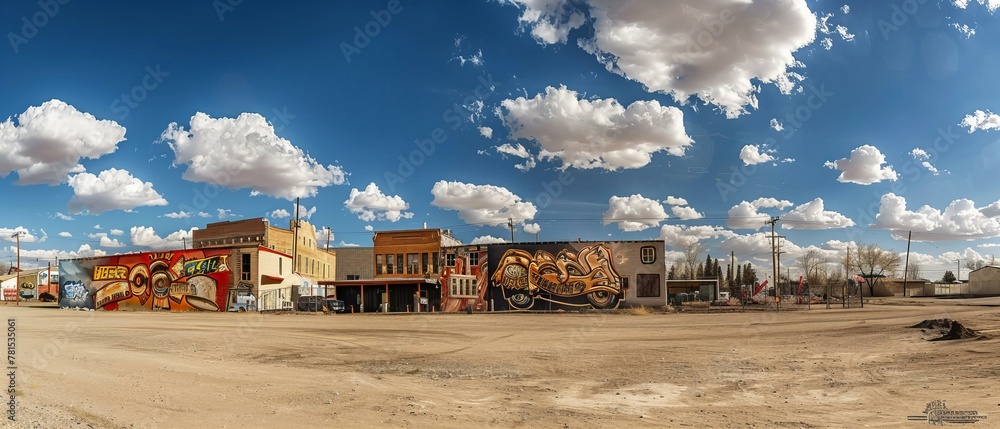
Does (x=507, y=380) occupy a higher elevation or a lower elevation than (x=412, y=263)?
lower

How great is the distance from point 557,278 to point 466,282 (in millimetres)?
8652

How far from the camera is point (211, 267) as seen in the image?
196 feet

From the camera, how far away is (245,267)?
5944cm

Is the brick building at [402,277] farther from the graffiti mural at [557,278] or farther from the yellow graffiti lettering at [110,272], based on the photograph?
the yellow graffiti lettering at [110,272]

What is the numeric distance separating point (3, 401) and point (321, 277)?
253 ft

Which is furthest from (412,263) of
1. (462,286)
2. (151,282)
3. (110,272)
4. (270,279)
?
(110,272)

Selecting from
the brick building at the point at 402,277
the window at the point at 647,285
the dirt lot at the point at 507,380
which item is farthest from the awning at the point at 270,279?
the window at the point at 647,285

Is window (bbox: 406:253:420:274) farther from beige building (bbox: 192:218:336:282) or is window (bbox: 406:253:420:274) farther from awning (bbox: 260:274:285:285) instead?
beige building (bbox: 192:218:336:282)

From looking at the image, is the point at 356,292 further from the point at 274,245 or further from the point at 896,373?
the point at 896,373

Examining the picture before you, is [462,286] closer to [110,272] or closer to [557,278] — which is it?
[557,278]

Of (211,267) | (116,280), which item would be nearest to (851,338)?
(211,267)

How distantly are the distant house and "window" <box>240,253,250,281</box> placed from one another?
114m

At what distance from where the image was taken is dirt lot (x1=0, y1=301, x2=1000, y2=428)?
11539 millimetres

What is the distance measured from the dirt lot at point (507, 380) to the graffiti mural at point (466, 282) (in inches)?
1153
